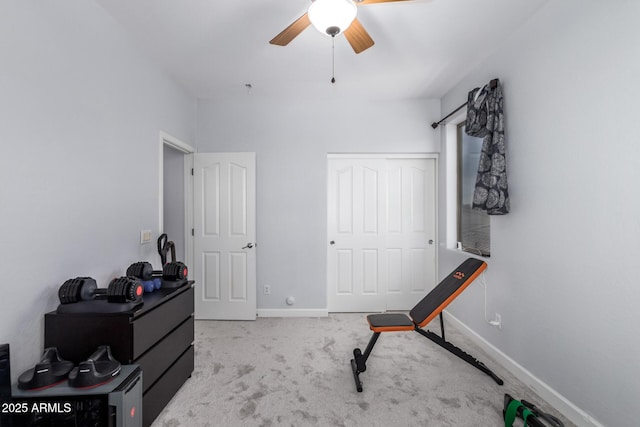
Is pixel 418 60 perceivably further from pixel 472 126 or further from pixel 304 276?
pixel 304 276

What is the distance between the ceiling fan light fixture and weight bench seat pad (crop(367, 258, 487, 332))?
203 centimetres

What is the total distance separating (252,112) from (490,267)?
3.16 m

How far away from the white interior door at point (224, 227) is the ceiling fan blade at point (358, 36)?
197cm

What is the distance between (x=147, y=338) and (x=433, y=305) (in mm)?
2063

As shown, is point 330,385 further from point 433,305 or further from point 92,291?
point 92,291

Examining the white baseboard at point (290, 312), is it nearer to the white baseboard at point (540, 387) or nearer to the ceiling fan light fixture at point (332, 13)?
the white baseboard at point (540, 387)

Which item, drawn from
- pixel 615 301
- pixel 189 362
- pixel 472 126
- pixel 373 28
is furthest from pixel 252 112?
pixel 615 301

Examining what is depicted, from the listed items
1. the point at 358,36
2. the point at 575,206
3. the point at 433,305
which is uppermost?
the point at 358,36

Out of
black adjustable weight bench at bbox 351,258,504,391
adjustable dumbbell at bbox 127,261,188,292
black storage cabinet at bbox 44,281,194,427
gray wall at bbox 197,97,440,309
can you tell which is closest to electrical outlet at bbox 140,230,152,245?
adjustable dumbbell at bbox 127,261,188,292

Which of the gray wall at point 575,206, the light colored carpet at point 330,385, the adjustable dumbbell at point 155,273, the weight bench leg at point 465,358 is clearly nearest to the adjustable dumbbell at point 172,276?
the adjustable dumbbell at point 155,273

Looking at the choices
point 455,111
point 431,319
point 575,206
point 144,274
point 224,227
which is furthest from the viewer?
point 224,227

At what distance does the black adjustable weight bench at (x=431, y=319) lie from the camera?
211 cm

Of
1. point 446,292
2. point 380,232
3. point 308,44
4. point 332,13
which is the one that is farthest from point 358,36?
point 380,232

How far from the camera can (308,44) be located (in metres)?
2.30
